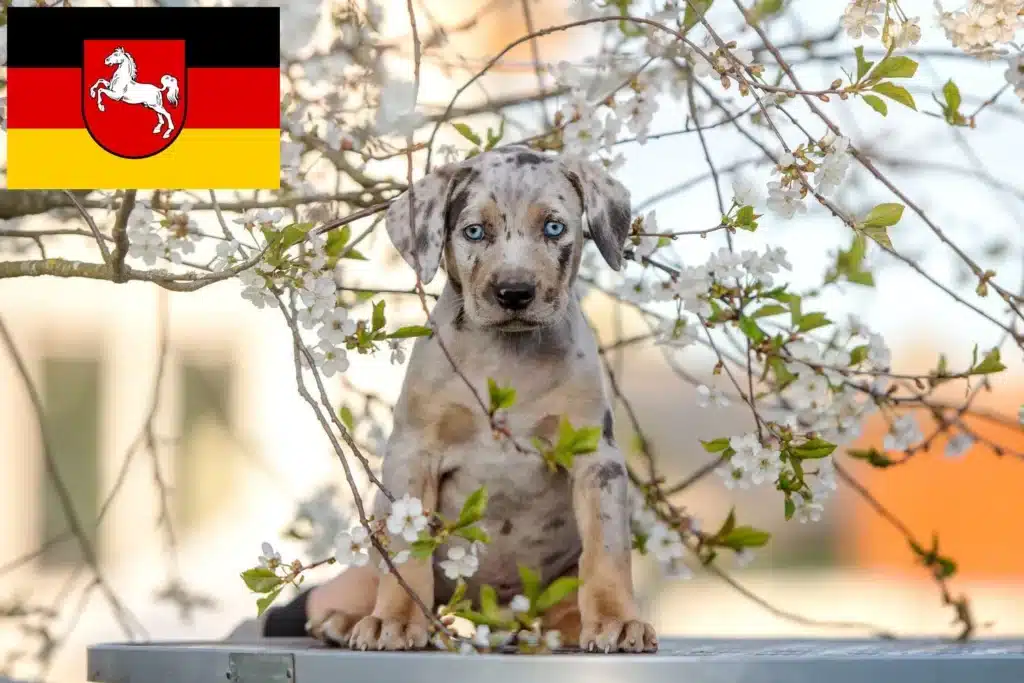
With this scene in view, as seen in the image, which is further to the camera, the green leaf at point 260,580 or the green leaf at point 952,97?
the green leaf at point 952,97

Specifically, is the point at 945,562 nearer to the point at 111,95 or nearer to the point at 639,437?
the point at 639,437

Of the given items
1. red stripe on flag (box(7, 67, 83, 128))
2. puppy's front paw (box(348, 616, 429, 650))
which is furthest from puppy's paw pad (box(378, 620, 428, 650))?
red stripe on flag (box(7, 67, 83, 128))

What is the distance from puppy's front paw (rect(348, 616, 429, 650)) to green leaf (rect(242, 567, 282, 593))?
19 centimetres

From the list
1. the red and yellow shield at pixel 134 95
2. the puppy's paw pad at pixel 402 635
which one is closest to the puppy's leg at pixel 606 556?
the puppy's paw pad at pixel 402 635

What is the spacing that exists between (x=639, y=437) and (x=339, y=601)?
0.75 meters

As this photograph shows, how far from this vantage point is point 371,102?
284cm

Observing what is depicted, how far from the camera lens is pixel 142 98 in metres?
2.37

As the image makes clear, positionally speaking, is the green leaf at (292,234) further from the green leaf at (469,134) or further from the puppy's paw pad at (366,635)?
the puppy's paw pad at (366,635)

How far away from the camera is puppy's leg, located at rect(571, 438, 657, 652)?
1.79 metres

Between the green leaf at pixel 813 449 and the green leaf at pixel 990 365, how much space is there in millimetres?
372

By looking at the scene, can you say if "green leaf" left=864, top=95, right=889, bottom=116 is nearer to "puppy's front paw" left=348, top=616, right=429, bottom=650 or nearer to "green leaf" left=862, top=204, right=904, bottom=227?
"green leaf" left=862, top=204, right=904, bottom=227

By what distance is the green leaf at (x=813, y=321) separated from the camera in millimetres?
2195

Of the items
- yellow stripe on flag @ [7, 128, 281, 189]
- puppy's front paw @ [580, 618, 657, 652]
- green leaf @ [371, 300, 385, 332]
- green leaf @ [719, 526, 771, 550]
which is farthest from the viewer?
yellow stripe on flag @ [7, 128, 281, 189]

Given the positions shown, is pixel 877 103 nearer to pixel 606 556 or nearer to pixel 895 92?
pixel 895 92
